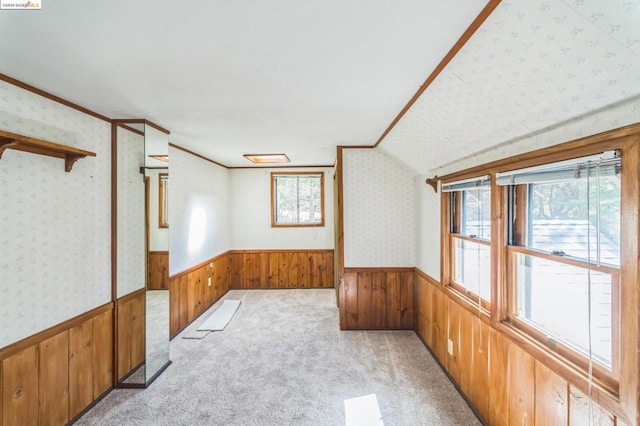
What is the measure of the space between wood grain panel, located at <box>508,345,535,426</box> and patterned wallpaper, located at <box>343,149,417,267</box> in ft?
6.47

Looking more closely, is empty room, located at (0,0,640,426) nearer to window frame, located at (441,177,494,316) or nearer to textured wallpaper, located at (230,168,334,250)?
window frame, located at (441,177,494,316)

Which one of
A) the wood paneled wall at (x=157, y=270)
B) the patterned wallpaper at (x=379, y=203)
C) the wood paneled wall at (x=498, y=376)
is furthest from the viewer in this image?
the patterned wallpaper at (x=379, y=203)

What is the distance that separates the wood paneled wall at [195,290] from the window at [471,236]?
3148mm

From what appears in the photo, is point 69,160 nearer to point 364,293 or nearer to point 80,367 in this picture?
point 80,367

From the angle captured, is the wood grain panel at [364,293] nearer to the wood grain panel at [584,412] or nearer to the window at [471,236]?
the window at [471,236]

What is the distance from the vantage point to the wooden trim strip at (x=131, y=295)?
8.40ft

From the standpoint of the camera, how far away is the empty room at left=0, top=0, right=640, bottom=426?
1151 mm

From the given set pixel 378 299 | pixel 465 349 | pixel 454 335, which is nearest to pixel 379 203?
pixel 378 299

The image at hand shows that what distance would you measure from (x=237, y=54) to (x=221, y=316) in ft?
12.0

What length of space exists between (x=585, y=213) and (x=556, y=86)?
59 centimetres

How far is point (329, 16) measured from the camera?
1180 millimetres

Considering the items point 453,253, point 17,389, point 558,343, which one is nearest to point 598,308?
point 558,343

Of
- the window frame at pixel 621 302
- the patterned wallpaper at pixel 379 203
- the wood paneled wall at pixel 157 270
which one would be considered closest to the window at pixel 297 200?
the patterned wallpaper at pixel 379 203

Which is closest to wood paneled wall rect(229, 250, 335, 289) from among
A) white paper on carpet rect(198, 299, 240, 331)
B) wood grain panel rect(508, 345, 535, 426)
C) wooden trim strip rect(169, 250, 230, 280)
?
wooden trim strip rect(169, 250, 230, 280)
